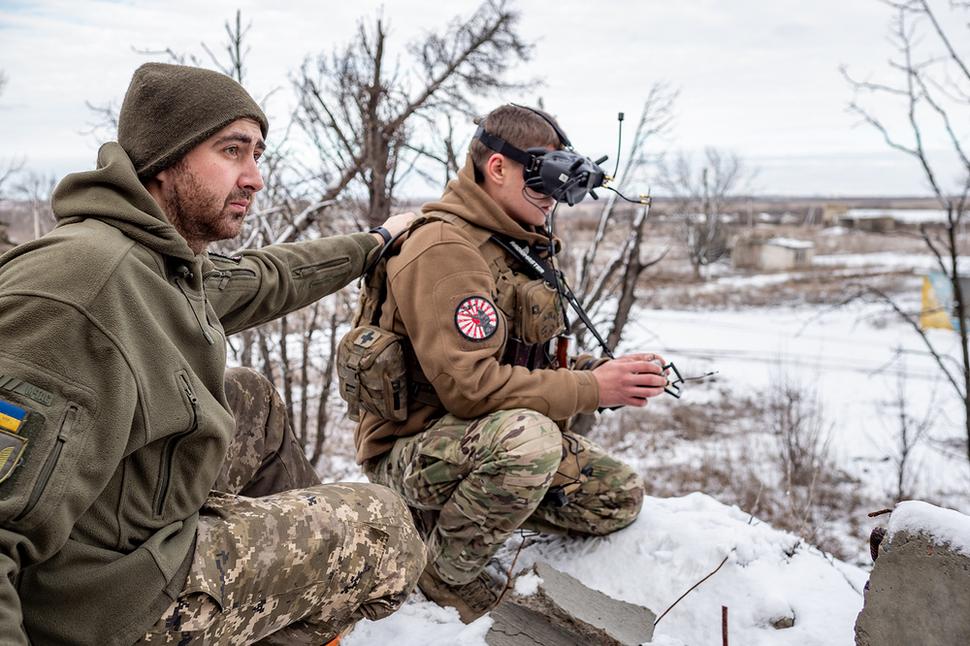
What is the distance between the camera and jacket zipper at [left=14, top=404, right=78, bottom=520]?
5.00 ft

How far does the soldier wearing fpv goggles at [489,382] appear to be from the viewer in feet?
9.62

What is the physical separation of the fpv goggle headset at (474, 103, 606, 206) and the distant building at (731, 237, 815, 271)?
40.4m

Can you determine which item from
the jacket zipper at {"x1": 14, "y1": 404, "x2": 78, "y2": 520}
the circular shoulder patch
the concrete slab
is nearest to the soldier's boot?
the concrete slab

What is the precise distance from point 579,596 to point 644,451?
10.3 m

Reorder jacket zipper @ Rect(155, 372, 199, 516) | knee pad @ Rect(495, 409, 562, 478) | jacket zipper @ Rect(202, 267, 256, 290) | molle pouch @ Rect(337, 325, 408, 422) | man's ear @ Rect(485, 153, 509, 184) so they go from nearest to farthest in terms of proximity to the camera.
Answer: jacket zipper @ Rect(155, 372, 199, 516)
jacket zipper @ Rect(202, 267, 256, 290)
knee pad @ Rect(495, 409, 562, 478)
molle pouch @ Rect(337, 325, 408, 422)
man's ear @ Rect(485, 153, 509, 184)

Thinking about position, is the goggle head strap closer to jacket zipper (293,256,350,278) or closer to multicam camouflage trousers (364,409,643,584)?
jacket zipper (293,256,350,278)

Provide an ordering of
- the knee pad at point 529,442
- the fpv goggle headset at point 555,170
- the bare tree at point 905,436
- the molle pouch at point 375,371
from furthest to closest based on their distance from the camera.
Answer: the bare tree at point 905,436
the fpv goggle headset at point 555,170
the molle pouch at point 375,371
the knee pad at point 529,442

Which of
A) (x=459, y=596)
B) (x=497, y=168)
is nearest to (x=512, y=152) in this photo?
(x=497, y=168)

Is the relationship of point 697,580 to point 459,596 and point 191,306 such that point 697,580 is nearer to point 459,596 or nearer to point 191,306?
point 459,596

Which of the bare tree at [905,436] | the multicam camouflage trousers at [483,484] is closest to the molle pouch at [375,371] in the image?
the multicam camouflage trousers at [483,484]

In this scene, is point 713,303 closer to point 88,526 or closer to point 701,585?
point 701,585

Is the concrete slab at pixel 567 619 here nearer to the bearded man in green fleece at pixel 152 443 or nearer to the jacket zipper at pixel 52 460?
the bearded man in green fleece at pixel 152 443

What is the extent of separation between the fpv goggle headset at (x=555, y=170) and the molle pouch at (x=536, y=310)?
0.38 metres

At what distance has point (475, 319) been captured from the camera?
2.94 metres
